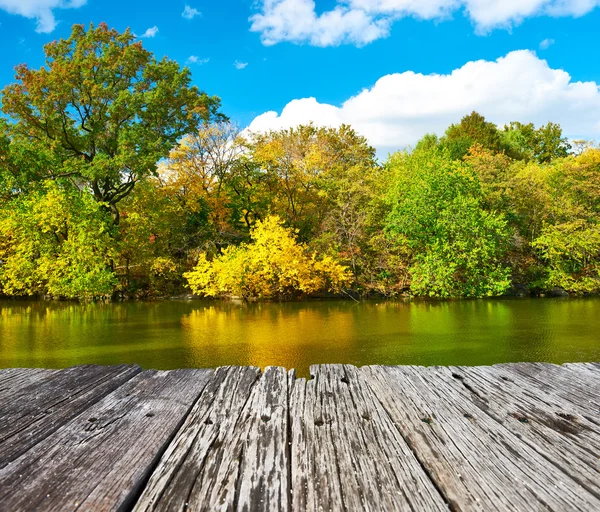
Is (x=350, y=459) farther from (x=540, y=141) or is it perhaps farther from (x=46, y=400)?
(x=540, y=141)

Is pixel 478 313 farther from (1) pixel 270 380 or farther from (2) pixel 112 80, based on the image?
(2) pixel 112 80

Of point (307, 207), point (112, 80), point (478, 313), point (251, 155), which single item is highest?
point (112, 80)

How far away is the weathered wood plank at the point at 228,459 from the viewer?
93cm

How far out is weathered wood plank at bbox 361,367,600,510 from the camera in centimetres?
94

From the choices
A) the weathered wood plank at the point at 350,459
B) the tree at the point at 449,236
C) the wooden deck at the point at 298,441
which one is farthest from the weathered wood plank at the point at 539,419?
the tree at the point at 449,236


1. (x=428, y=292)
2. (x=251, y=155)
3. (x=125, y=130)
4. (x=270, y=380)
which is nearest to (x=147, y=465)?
(x=270, y=380)

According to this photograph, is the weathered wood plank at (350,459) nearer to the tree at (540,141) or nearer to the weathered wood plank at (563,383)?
the weathered wood plank at (563,383)

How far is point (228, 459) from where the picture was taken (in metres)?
1.10

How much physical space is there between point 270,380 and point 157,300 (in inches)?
631

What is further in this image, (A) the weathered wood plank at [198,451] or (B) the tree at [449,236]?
(B) the tree at [449,236]

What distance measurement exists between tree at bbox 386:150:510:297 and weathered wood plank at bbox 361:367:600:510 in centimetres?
1443

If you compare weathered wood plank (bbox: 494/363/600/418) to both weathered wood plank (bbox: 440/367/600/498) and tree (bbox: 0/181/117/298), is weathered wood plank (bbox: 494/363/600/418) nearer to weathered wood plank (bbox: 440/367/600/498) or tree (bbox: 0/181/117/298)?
weathered wood plank (bbox: 440/367/600/498)

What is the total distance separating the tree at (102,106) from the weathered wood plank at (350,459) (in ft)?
52.3

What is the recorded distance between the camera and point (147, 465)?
3.46 feet
